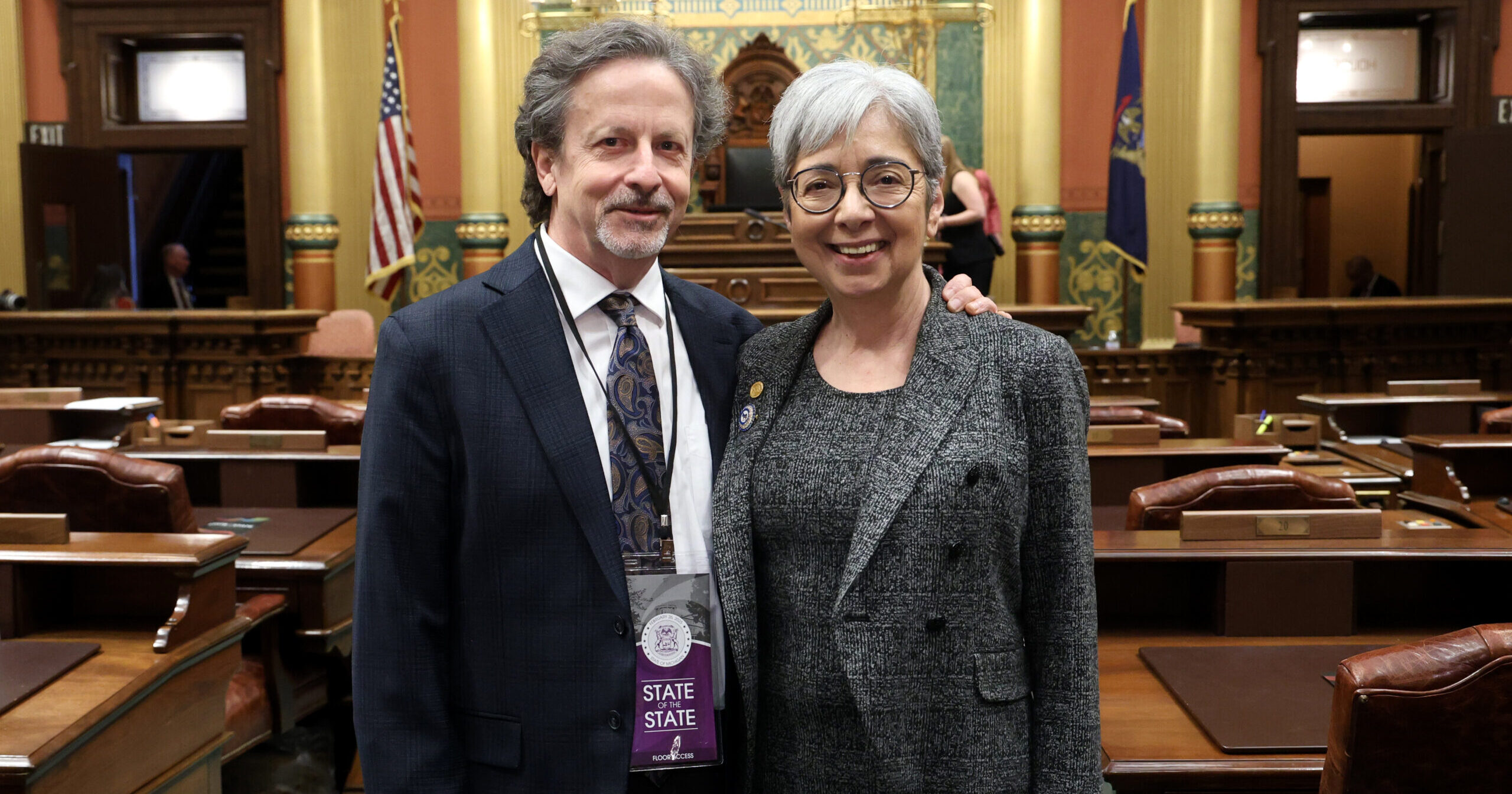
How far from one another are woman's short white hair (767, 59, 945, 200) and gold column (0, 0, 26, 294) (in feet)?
34.1

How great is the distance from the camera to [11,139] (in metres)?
10.2

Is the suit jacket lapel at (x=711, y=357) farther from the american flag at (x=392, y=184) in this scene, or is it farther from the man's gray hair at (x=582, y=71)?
the american flag at (x=392, y=184)

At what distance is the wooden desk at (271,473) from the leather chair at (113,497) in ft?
2.98

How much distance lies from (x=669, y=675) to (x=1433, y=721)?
3.03ft

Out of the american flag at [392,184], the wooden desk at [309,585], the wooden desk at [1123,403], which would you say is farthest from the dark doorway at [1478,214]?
the wooden desk at [309,585]

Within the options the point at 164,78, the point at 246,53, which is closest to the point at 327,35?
the point at 246,53

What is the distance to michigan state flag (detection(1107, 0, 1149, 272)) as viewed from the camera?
30.2ft

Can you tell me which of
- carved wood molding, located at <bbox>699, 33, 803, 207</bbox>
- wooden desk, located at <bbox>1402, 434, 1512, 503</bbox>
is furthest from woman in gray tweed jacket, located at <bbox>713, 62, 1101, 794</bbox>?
carved wood molding, located at <bbox>699, 33, 803, 207</bbox>

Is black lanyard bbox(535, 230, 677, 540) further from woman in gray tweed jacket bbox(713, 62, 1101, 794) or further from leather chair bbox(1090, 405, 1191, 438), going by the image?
leather chair bbox(1090, 405, 1191, 438)

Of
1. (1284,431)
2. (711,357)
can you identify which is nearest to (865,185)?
(711,357)

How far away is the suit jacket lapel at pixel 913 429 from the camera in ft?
4.87

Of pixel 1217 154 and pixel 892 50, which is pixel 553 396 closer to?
pixel 1217 154

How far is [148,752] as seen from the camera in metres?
2.37

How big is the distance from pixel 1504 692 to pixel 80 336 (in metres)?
8.34
